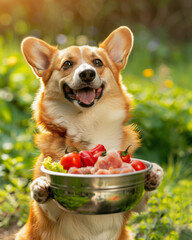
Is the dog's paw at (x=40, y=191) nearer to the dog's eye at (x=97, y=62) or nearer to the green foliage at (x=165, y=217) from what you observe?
the dog's eye at (x=97, y=62)

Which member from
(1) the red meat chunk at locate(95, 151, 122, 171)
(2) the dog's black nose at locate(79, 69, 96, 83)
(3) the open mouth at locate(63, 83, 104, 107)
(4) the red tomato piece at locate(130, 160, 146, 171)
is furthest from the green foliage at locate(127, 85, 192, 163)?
(1) the red meat chunk at locate(95, 151, 122, 171)

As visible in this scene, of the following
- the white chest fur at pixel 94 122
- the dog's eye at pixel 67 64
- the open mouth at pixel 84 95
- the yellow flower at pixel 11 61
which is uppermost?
the dog's eye at pixel 67 64

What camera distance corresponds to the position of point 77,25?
363 inches

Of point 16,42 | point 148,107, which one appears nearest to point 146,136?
point 148,107

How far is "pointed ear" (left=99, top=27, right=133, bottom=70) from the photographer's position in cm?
287

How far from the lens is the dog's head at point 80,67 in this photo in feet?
8.09

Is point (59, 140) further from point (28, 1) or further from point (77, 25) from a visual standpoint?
point (28, 1)

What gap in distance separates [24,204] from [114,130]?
1471mm

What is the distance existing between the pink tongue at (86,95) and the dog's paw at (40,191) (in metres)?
0.62

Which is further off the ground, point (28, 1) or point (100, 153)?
point (28, 1)

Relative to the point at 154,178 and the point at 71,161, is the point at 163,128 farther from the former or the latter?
the point at 71,161

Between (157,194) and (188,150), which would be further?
(188,150)

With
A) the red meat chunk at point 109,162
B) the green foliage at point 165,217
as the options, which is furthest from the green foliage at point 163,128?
the red meat chunk at point 109,162

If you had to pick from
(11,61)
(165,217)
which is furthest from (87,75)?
(11,61)
